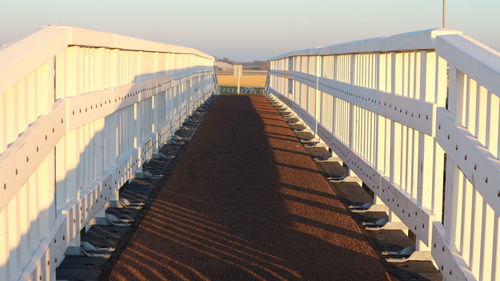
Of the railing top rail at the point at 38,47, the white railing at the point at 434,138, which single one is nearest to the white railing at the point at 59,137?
the railing top rail at the point at 38,47

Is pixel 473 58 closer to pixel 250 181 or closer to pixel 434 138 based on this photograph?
pixel 434 138

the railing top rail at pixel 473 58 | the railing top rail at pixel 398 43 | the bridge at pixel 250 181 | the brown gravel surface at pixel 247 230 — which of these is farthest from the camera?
the brown gravel surface at pixel 247 230

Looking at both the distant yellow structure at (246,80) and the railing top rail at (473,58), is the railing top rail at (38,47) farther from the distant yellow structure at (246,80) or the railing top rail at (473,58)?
the distant yellow structure at (246,80)

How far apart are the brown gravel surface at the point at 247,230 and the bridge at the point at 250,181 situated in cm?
3

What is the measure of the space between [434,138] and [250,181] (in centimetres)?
505

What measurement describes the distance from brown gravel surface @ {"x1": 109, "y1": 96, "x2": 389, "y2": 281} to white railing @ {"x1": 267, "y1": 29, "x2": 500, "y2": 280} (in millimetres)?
599

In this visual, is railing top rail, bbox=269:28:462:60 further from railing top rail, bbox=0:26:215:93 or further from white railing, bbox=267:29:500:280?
railing top rail, bbox=0:26:215:93

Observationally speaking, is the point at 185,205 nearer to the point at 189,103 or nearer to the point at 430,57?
the point at 430,57

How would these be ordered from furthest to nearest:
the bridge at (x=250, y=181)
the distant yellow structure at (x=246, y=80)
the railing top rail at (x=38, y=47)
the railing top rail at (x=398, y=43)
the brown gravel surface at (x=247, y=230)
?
1. the distant yellow structure at (x=246, y=80)
2. the brown gravel surface at (x=247, y=230)
3. the railing top rail at (x=398, y=43)
4. the bridge at (x=250, y=181)
5. the railing top rail at (x=38, y=47)

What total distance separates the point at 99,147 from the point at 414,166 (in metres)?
3.01

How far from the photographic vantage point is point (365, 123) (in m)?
10.9

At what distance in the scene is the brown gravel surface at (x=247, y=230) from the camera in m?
6.80

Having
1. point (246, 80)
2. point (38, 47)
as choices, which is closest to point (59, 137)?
point (38, 47)

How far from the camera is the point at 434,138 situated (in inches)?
267
